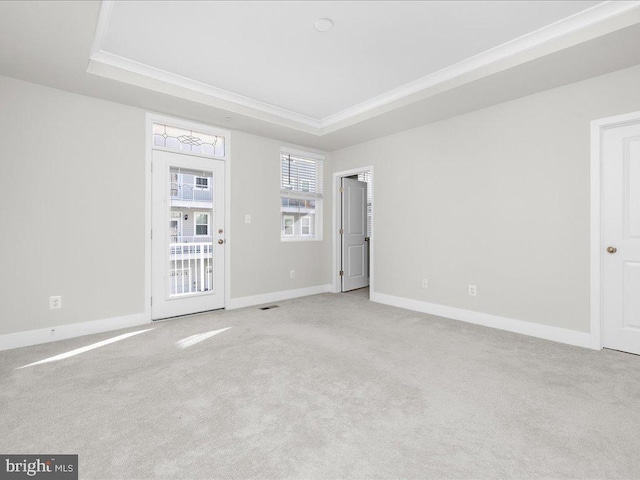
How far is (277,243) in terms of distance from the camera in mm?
5082

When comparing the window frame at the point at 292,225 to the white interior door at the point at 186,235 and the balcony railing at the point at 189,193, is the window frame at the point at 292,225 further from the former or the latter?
the balcony railing at the point at 189,193

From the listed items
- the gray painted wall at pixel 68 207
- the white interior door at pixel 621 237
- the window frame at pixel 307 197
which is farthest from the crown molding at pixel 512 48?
the gray painted wall at pixel 68 207

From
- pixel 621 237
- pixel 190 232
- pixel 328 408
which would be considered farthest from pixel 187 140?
pixel 621 237

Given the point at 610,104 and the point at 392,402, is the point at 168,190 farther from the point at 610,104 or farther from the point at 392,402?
the point at 610,104

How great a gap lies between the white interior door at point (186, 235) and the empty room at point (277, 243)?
0.09 ft

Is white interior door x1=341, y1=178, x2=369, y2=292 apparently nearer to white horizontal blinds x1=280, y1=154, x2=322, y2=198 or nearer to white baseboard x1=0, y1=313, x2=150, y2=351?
white horizontal blinds x1=280, y1=154, x2=322, y2=198

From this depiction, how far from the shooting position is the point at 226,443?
1654 mm

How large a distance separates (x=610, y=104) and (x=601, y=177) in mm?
651

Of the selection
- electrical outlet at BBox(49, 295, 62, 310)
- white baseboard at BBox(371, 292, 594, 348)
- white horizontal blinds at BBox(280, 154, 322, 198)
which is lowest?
white baseboard at BBox(371, 292, 594, 348)

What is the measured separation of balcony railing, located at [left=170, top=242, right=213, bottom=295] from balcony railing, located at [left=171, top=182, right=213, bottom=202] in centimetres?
58

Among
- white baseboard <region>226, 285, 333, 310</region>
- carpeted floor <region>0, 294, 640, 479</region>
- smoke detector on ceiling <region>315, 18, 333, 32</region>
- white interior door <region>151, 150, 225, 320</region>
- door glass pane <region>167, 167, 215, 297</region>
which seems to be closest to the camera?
carpeted floor <region>0, 294, 640, 479</region>

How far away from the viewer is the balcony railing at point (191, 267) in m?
4.04

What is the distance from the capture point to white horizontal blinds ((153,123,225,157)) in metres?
3.91

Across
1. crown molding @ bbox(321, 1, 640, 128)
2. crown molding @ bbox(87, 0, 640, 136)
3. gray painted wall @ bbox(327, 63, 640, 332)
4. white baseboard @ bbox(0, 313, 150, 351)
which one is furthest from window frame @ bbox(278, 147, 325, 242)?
white baseboard @ bbox(0, 313, 150, 351)
